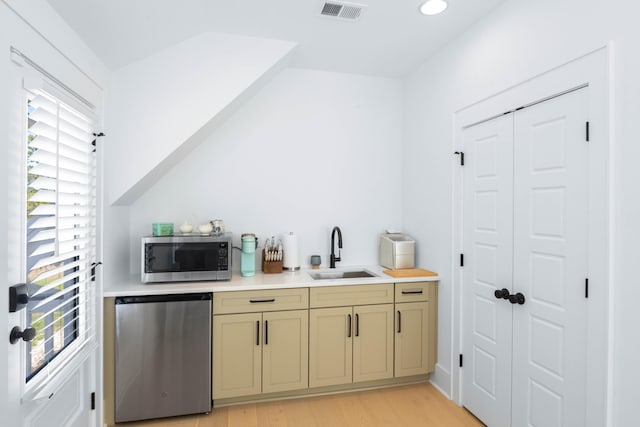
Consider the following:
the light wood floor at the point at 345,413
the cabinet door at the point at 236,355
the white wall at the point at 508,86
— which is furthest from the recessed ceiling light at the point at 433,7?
the light wood floor at the point at 345,413

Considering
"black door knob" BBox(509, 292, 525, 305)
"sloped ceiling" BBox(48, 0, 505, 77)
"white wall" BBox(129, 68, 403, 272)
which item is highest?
"sloped ceiling" BBox(48, 0, 505, 77)

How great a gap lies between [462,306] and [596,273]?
1.08m

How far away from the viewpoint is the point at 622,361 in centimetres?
155

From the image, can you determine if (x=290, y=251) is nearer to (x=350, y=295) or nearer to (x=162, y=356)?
(x=350, y=295)

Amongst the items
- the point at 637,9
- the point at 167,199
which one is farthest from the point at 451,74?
the point at 167,199

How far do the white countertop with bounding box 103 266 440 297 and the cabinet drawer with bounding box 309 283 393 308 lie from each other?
42mm

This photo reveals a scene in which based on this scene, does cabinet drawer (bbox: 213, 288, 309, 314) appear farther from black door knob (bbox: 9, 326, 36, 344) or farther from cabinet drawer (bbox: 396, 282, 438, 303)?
black door knob (bbox: 9, 326, 36, 344)

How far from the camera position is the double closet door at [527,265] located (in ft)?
5.77

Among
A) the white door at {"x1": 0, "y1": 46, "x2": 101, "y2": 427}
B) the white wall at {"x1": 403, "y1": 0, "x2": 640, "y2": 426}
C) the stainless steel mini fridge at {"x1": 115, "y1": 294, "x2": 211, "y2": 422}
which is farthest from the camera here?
the stainless steel mini fridge at {"x1": 115, "y1": 294, "x2": 211, "y2": 422}

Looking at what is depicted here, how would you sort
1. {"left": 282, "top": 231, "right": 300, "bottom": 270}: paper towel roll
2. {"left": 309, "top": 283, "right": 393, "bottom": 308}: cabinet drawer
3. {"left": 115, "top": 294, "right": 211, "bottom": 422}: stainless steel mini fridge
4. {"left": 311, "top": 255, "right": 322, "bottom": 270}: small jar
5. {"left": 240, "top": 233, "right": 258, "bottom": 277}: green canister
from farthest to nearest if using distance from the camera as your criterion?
{"left": 311, "top": 255, "right": 322, "bottom": 270}: small jar
{"left": 282, "top": 231, "right": 300, "bottom": 270}: paper towel roll
{"left": 240, "top": 233, "right": 258, "bottom": 277}: green canister
{"left": 309, "top": 283, "right": 393, "bottom": 308}: cabinet drawer
{"left": 115, "top": 294, "right": 211, "bottom": 422}: stainless steel mini fridge

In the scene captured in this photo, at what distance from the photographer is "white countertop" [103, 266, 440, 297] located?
7.83 ft

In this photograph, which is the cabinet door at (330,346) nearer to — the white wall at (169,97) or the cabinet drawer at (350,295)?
the cabinet drawer at (350,295)

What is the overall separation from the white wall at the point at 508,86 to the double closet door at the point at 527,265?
0.54 feet

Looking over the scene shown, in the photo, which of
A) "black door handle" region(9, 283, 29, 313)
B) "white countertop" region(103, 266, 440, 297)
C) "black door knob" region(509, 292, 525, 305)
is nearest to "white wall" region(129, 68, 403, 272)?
"white countertop" region(103, 266, 440, 297)
